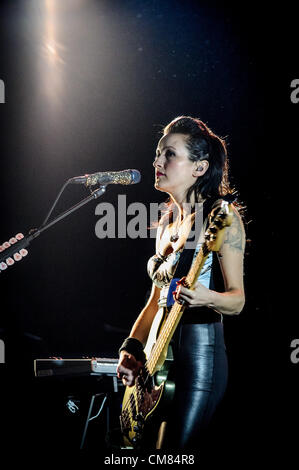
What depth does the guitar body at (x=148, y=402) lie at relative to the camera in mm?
1722

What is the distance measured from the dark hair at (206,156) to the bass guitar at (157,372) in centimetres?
41

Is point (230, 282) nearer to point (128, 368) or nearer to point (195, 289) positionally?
point (195, 289)

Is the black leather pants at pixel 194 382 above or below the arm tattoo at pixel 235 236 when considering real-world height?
below

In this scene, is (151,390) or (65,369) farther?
(65,369)

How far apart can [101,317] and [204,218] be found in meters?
2.73

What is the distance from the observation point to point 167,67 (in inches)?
154

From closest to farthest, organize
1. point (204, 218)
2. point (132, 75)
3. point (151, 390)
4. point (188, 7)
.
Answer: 1. point (151, 390)
2. point (204, 218)
3. point (188, 7)
4. point (132, 75)

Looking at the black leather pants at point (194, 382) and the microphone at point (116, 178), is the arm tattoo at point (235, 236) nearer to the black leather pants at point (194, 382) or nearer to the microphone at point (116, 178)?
the black leather pants at point (194, 382)

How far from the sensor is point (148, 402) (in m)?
1.80

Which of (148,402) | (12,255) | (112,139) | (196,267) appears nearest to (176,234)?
(196,267)

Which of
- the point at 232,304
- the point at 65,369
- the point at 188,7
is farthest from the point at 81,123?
the point at 232,304

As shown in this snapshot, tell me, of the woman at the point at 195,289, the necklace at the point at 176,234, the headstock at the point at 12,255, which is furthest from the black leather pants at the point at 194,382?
the headstock at the point at 12,255

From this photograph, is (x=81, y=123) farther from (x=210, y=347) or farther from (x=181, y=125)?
(x=210, y=347)

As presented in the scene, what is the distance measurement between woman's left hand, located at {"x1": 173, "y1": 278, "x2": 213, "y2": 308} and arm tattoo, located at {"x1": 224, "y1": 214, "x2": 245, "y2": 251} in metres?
0.27
